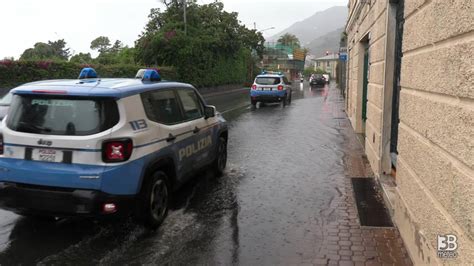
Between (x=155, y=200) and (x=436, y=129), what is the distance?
10.6 ft

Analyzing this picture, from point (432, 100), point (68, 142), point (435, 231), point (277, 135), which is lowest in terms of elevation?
point (277, 135)

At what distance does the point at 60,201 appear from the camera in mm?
4570

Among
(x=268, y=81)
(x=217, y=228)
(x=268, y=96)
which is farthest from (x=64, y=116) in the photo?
(x=268, y=81)

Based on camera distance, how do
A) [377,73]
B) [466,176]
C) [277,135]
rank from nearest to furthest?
[466,176]
[377,73]
[277,135]

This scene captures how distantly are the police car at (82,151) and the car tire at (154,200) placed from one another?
0.5 inches

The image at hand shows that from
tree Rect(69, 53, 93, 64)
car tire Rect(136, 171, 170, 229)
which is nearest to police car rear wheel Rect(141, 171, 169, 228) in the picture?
car tire Rect(136, 171, 170, 229)

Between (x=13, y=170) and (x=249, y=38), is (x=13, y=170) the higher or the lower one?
the lower one

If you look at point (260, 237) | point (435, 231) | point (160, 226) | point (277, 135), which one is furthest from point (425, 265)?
point (277, 135)

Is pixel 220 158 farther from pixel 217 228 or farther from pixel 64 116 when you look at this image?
pixel 64 116

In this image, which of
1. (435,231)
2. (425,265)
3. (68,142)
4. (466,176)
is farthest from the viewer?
(68,142)

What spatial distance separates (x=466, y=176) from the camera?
275 cm

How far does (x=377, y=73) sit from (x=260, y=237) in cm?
426

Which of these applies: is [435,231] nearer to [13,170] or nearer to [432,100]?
[432,100]

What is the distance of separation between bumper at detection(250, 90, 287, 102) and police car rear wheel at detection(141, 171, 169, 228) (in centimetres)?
1917
